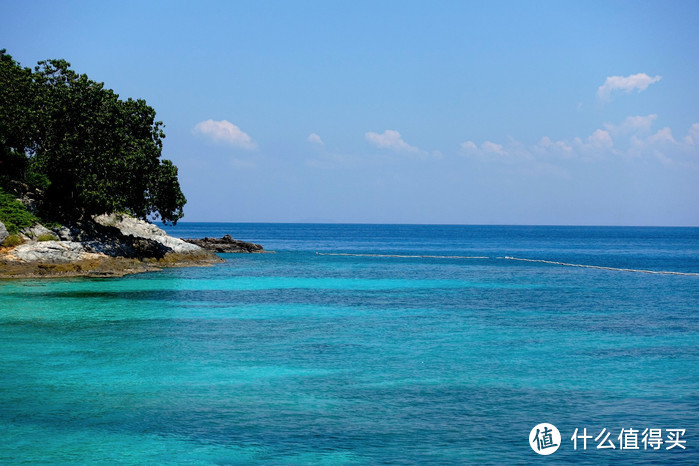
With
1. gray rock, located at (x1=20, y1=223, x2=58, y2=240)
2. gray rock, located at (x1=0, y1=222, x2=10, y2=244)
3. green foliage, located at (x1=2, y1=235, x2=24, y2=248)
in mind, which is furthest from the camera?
gray rock, located at (x1=20, y1=223, x2=58, y2=240)

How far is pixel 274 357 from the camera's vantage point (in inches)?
977

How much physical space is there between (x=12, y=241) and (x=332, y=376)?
42.6 m

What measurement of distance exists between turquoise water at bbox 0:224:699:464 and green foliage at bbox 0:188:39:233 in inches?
493

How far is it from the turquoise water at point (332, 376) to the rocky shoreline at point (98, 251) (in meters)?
9.59

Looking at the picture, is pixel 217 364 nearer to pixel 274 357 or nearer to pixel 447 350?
pixel 274 357

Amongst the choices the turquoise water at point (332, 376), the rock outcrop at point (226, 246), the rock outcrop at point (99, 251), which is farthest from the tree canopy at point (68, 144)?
the rock outcrop at point (226, 246)

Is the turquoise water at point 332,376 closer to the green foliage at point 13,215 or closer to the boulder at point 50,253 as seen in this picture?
the boulder at point 50,253

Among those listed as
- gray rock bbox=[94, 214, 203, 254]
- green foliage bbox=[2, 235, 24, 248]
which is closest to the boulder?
green foliage bbox=[2, 235, 24, 248]

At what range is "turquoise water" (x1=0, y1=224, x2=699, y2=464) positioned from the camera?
15.2 m

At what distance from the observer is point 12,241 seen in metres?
54.7

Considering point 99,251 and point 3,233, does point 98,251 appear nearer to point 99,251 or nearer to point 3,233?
point 99,251

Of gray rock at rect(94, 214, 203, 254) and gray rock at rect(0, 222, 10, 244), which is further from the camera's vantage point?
gray rock at rect(94, 214, 203, 254)

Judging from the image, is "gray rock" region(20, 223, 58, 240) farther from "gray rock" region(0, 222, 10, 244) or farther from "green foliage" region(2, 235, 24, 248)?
"gray rock" region(0, 222, 10, 244)

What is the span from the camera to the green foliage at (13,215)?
55.5m
